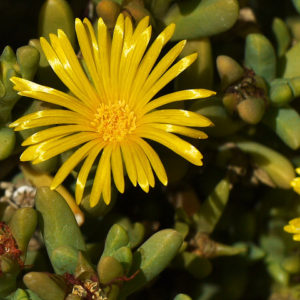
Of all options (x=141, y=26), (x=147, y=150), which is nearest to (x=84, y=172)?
(x=147, y=150)

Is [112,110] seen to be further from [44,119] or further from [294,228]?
[294,228]

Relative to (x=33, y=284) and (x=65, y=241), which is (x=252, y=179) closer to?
(x=65, y=241)

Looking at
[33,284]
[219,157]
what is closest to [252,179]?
[219,157]

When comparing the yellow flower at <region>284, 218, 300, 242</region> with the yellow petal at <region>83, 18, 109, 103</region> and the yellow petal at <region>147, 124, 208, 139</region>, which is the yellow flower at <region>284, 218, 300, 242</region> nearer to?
the yellow petal at <region>147, 124, 208, 139</region>

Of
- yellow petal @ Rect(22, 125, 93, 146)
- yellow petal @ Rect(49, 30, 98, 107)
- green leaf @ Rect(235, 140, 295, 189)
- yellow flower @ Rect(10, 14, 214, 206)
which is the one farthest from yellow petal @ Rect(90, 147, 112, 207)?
green leaf @ Rect(235, 140, 295, 189)

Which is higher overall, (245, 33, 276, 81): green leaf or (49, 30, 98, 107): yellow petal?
(49, 30, 98, 107): yellow petal

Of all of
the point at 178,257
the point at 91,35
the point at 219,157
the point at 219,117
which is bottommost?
the point at 178,257

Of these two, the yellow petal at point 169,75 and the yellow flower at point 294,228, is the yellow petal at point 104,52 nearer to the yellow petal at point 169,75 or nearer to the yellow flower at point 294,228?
the yellow petal at point 169,75
